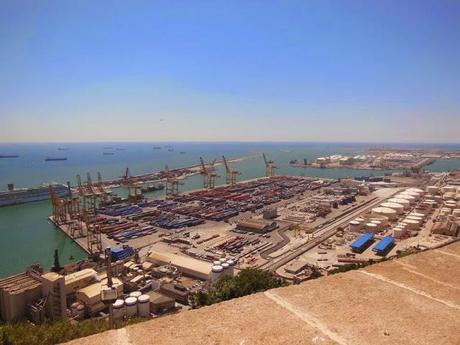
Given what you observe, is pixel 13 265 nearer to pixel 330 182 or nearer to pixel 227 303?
pixel 227 303

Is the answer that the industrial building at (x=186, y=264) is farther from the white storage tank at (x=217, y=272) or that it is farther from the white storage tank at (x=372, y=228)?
the white storage tank at (x=372, y=228)

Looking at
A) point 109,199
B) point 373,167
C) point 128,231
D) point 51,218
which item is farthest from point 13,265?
point 373,167

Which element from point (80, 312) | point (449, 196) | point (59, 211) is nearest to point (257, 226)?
point (80, 312)

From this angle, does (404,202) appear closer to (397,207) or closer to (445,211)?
(397,207)

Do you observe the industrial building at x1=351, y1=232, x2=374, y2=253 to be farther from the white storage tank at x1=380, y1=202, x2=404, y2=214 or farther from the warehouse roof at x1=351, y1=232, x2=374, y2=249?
the white storage tank at x1=380, y1=202, x2=404, y2=214

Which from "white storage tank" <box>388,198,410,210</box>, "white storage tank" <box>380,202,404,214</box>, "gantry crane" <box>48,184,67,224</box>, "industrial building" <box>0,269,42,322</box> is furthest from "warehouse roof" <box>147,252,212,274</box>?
"white storage tank" <box>388,198,410,210</box>

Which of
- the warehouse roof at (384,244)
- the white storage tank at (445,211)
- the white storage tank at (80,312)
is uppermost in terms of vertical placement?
the white storage tank at (445,211)

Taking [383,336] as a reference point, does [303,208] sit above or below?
below

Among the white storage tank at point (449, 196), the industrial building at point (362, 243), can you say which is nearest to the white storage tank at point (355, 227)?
the industrial building at point (362, 243)
